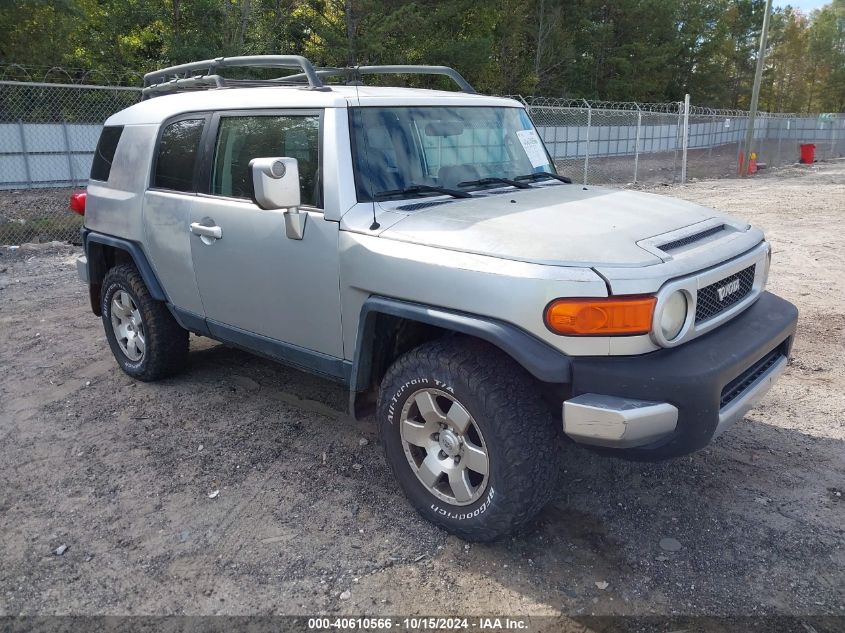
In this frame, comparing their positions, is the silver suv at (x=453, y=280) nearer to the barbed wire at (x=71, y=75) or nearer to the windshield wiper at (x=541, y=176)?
the windshield wiper at (x=541, y=176)

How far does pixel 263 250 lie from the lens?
371 cm

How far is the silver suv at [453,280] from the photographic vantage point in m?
2.66

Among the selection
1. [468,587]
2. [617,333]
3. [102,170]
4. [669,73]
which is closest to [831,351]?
[617,333]

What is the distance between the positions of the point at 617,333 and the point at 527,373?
44 cm

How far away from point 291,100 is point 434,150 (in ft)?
2.64

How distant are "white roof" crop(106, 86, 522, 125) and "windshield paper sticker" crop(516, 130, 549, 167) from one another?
21 centimetres

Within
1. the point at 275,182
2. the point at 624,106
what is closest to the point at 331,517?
the point at 275,182

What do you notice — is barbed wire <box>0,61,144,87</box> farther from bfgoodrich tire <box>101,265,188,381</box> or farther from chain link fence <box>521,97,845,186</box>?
bfgoodrich tire <box>101,265,188,381</box>

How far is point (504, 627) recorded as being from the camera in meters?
2.64

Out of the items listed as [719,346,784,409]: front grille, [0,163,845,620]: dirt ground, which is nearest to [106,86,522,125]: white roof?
[0,163,845,620]: dirt ground

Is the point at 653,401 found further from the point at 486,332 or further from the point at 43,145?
the point at 43,145

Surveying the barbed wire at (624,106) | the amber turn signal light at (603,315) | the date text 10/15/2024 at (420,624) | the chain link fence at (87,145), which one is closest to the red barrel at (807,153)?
the chain link fence at (87,145)

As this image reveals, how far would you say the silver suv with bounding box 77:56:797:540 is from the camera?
2662 mm

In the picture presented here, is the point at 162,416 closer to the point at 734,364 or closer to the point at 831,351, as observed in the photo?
the point at 734,364
